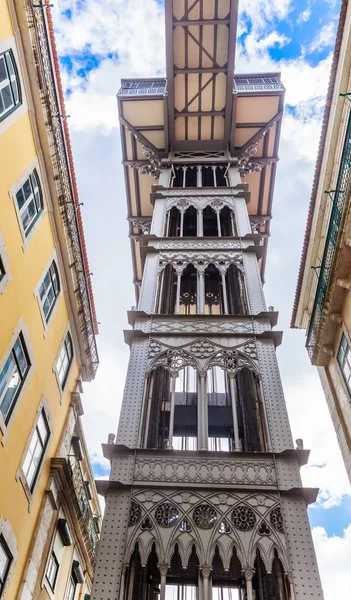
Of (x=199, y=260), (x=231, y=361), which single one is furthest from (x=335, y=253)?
(x=199, y=260)

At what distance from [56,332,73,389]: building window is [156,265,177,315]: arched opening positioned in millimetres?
3415

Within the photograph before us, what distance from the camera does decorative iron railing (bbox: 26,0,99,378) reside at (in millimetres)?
12797

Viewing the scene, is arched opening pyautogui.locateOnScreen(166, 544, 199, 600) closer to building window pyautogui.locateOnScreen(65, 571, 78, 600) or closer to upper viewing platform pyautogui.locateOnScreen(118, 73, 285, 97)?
building window pyautogui.locateOnScreen(65, 571, 78, 600)

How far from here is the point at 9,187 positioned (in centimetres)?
1138

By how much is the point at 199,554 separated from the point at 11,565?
497 centimetres

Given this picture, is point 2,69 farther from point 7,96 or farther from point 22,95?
point 22,95

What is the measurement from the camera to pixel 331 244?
1269cm

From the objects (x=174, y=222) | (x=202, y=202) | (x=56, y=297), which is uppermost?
(x=174, y=222)

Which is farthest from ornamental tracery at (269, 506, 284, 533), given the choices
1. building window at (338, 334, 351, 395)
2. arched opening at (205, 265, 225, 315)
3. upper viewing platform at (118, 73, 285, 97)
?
upper viewing platform at (118, 73, 285, 97)

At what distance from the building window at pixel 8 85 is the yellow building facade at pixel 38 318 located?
24 mm

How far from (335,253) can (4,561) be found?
10.3m

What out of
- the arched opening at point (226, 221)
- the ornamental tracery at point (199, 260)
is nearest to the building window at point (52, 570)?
the ornamental tracery at point (199, 260)

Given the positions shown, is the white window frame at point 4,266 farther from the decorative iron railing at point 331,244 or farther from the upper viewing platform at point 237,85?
the upper viewing platform at point 237,85

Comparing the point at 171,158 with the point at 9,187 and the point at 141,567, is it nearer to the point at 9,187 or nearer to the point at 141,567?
the point at 9,187
